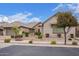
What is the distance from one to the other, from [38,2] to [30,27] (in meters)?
0.76

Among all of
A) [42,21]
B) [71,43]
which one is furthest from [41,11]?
[71,43]

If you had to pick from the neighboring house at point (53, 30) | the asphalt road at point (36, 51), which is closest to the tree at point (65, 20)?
the neighboring house at point (53, 30)

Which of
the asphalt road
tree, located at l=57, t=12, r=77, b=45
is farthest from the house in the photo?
tree, located at l=57, t=12, r=77, b=45

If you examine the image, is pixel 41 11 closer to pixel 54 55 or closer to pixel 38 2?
pixel 38 2

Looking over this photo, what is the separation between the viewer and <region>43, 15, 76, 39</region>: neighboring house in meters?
15.6

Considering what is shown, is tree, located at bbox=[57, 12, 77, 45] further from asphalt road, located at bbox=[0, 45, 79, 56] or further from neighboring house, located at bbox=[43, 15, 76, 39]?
asphalt road, located at bbox=[0, 45, 79, 56]

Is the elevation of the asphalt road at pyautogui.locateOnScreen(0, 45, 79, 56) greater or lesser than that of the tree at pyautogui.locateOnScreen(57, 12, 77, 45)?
lesser

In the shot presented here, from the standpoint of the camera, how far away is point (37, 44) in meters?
15.8

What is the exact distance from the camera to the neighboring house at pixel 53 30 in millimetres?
15641

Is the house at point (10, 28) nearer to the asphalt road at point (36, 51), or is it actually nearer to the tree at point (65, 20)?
the asphalt road at point (36, 51)

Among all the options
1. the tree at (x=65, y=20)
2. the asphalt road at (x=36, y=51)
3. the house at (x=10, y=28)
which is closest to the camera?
the asphalt road at (x=36, y=51)

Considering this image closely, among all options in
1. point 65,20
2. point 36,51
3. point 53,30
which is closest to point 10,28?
point 36,51

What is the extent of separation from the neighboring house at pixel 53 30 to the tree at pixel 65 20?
0.34ft

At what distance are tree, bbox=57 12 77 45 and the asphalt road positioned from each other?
1.77ft
